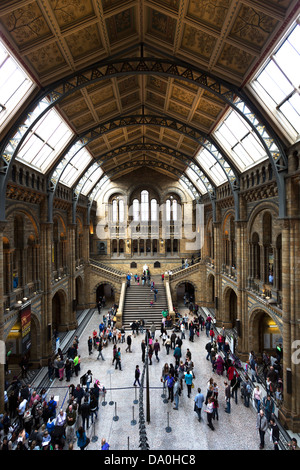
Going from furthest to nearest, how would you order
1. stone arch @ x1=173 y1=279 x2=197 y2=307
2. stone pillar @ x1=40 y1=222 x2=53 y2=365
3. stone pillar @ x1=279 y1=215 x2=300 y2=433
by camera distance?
stone arch @ x1=173 y1=279 x2=197 y2=307 → stone pillar @ x1=40 y1=222 x2=53 y2=365 → stone pillar @ x1=279 y1=215 x2=300 y2=433

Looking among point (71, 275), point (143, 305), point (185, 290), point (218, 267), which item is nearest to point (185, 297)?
point (185, 290)

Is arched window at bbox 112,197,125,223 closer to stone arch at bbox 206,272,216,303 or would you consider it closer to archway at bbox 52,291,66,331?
stone arch at bbox 206,272,216,303

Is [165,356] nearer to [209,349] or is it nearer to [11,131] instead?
[209,349]

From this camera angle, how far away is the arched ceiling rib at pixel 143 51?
848 cm

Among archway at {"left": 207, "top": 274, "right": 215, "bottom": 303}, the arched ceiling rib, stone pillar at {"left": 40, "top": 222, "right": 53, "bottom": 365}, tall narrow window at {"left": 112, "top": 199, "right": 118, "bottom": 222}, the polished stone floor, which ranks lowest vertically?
the polished stone floor

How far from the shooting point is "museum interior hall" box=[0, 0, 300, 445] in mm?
9250

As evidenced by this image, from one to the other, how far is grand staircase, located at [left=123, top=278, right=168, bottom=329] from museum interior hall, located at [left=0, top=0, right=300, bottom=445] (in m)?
0.16

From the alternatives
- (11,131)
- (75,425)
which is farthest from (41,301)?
(11,131)

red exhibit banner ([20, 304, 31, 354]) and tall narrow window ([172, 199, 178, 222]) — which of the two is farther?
tall narrow window ([172, 199, 178, 222])

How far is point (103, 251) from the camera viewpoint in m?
33.4

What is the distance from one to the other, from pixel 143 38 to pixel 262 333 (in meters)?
17.0

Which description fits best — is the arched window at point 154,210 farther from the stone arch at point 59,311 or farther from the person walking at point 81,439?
the person walking at point 81,439

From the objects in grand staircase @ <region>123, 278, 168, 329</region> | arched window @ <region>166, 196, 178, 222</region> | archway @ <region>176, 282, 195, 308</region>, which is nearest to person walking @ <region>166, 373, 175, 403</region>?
grand staircase @ <region>123, 278, 168, 329</region>

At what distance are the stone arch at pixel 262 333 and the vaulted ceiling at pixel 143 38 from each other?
1210 cm
